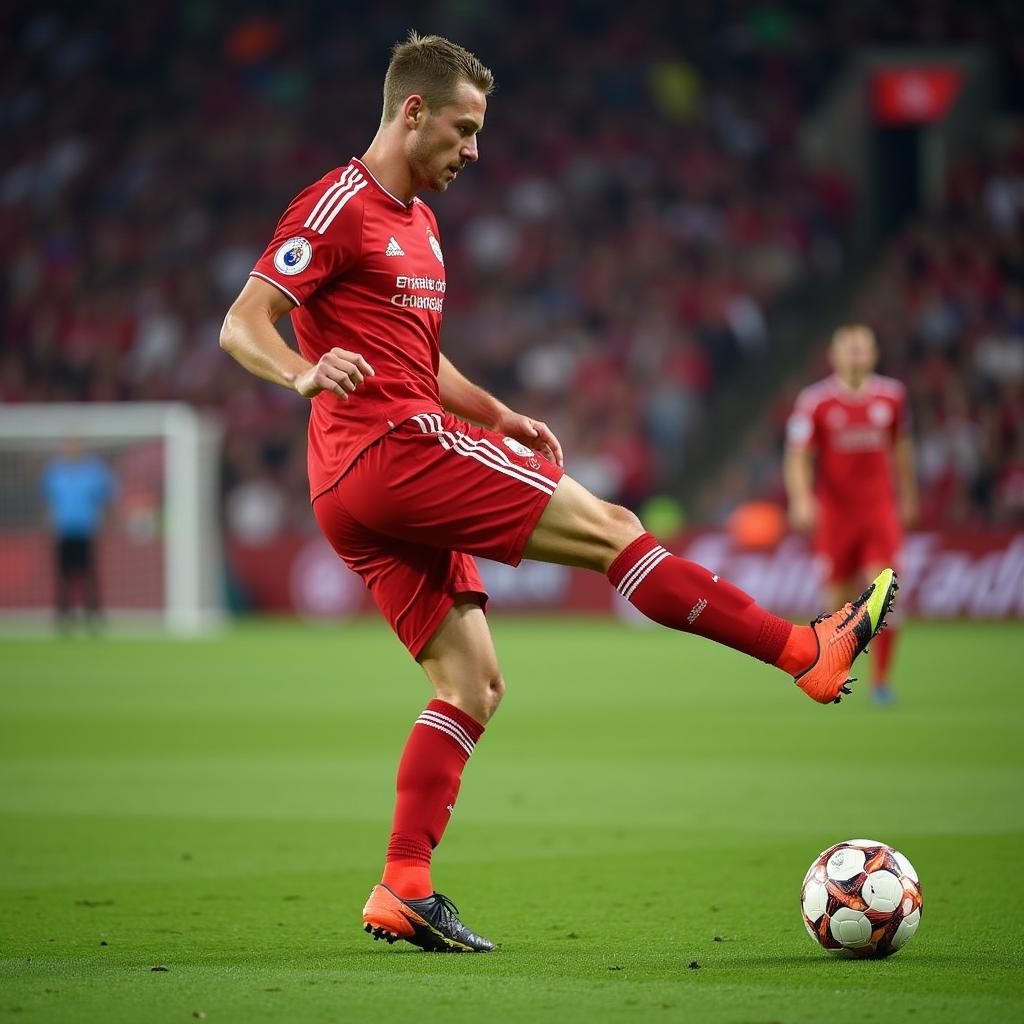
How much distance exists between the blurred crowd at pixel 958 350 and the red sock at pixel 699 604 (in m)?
15.9

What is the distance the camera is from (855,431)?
12.4 metres

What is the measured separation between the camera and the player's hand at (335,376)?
435 cm

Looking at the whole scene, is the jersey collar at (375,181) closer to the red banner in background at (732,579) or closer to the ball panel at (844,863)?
the ball panel at (844,863)

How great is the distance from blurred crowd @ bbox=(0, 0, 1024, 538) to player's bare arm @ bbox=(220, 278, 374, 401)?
57.2 feet

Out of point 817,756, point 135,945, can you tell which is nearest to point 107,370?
point 817,756

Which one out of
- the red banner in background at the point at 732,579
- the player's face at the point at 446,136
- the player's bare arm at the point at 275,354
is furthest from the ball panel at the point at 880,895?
the red banner in background at the point at 732,579

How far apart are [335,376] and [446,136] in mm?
924

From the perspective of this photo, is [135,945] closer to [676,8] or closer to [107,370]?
[107,370]

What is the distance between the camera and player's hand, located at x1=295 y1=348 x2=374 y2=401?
435 centimetres

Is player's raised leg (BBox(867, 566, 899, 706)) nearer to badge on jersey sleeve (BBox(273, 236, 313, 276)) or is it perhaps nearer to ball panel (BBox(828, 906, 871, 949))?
ball panel (BBox(828, 906, 871, 949))

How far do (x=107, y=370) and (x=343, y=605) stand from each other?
5.83 m

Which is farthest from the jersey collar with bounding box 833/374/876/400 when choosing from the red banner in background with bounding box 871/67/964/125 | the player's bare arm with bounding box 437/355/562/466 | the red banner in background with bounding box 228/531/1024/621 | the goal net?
the red banner in background with bounding box 871/67/964/125

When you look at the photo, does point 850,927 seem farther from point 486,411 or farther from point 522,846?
point 522,846

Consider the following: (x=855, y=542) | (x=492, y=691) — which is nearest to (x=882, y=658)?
(x=855, y=542)
